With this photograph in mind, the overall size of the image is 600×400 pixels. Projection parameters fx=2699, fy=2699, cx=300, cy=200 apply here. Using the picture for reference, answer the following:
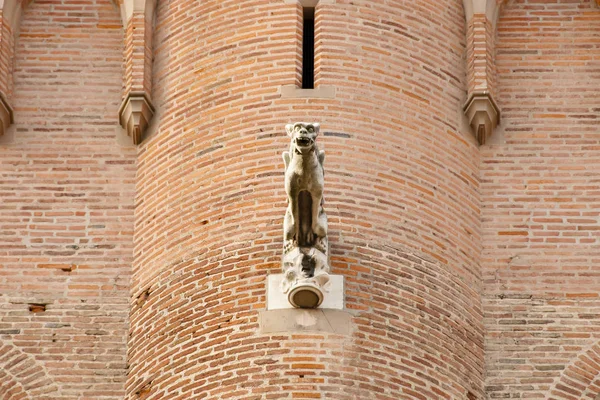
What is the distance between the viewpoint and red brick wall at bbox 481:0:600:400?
29516 mm

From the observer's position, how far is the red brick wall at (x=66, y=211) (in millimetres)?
29578

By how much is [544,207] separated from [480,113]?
1339mm

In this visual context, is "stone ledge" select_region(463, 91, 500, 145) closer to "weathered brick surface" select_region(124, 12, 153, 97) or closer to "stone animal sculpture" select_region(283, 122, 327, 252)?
"stone animal sculpture" select_region(283, 122, 327, 252)

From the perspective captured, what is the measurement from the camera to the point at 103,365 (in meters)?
29.5

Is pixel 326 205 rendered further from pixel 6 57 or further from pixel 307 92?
pixel 6 57

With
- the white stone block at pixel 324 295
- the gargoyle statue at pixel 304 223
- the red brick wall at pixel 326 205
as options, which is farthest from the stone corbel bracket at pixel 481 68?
the white stone block at pixel 324 295

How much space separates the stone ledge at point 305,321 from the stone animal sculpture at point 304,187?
30.0 inches

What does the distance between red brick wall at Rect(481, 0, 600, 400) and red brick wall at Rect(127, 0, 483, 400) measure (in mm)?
307

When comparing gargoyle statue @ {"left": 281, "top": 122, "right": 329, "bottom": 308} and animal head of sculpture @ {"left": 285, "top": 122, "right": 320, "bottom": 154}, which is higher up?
animal head of sculpture @ {"left": 285, "top": 122, "right": 320, "bottom": 154}

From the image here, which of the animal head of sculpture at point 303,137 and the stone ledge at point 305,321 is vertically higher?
the animal head of sculpture at point 303,137

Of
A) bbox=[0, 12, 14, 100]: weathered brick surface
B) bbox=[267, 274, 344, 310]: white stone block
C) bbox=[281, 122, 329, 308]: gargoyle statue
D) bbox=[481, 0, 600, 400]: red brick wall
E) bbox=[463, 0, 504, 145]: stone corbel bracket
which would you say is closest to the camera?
bbox=[281, 122, 329, 308]: gargoyle statue

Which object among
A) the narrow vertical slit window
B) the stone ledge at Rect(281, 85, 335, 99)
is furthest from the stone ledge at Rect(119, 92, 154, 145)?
the narrow vertical slit window

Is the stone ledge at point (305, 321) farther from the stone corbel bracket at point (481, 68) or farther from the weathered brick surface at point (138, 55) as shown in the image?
the weathered brick surface at point (138, 55)

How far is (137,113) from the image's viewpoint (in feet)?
102
